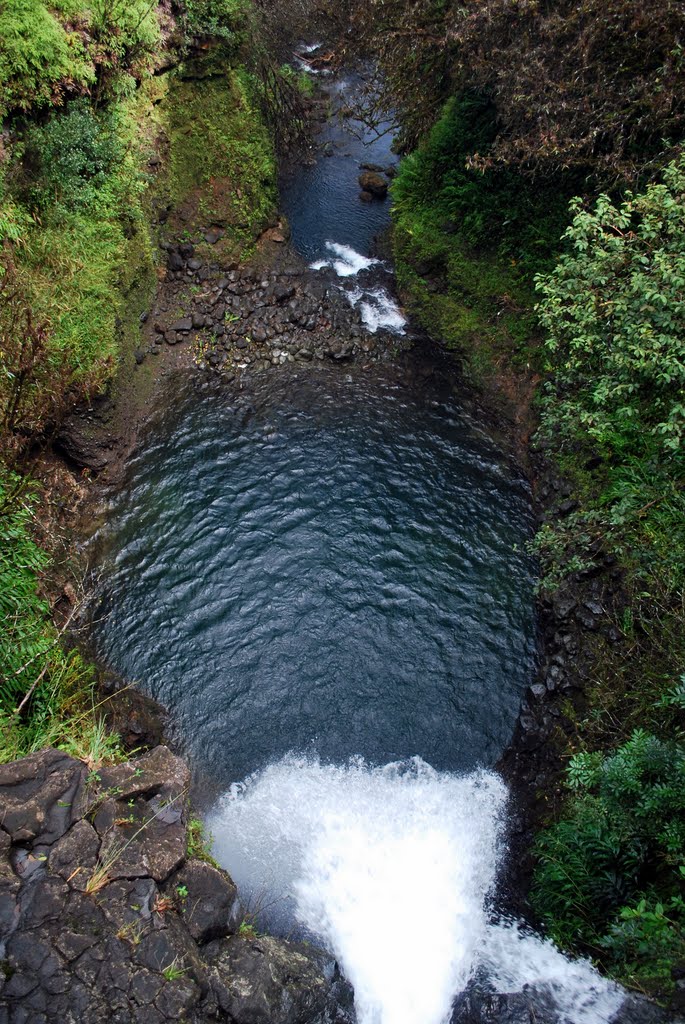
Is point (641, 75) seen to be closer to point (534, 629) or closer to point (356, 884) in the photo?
point (534, 629)

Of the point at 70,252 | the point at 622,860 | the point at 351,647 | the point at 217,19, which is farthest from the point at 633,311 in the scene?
the point at 217,19

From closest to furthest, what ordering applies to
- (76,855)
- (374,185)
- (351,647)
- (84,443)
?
(76,855) → (351,647) → (84,443) → (374,185)

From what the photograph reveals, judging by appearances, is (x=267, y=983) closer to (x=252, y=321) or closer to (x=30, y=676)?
(x=30, y=676)

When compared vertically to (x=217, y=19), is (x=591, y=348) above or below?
below

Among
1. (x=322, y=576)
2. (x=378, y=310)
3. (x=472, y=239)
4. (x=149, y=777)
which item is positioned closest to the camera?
(x=149, y=777)

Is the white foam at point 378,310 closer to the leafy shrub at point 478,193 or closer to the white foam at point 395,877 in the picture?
the leafy shrub at point 478,193

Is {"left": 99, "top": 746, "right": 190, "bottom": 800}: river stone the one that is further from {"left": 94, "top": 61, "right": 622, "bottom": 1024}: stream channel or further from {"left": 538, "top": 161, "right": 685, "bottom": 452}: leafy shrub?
{"left": 538, "top": 161, "right": 685, "bottom": 452}: leafy shrub

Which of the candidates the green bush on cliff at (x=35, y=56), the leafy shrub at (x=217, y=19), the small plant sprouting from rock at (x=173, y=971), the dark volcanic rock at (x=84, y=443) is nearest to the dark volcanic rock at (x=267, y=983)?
the small plant sprouting from rock at (x=173, y=971)

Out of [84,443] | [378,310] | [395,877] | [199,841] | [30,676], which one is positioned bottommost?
[395,877]
